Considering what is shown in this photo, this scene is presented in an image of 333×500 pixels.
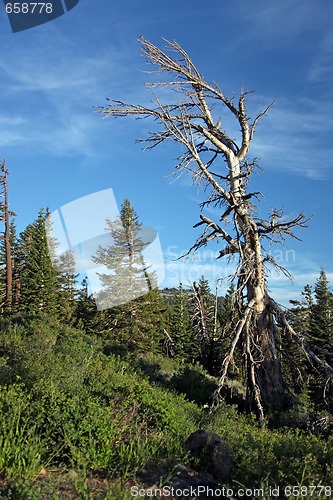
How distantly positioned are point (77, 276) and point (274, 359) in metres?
46.0

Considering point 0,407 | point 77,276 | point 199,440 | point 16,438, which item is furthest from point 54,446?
point 77,276

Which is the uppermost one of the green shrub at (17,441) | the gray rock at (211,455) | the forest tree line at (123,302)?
the forest tree line at (123,302)

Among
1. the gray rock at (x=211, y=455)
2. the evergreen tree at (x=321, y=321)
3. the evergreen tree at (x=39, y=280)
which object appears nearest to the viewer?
the gray rock at (x=211, y=455)

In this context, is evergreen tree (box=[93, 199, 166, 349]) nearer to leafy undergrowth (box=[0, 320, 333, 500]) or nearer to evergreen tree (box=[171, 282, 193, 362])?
evergreen tree (box=[171, 282, 193, 362])

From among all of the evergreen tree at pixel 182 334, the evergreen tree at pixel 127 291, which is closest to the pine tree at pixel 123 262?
the evergreen tree at pixel 127 291

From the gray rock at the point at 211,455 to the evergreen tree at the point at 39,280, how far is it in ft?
128

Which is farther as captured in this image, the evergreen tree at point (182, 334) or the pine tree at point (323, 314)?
the evergreen tree at point (182, 334)

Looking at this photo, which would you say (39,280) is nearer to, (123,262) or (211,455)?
(123,262)

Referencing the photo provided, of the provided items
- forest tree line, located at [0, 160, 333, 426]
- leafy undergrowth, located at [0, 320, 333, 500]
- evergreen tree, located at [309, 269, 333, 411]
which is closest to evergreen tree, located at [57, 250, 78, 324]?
forest tree line, located at [0, 160, 333, 426]

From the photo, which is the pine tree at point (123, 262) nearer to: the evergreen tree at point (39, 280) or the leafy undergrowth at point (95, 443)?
the evergreen tree at point (39, 280)

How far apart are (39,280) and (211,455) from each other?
139 feet

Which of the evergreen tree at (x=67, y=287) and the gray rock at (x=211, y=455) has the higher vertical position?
the evergreen tree at (x=67, y=287)

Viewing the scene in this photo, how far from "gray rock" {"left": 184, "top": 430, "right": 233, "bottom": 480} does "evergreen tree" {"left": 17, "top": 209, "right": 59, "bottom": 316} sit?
128ft

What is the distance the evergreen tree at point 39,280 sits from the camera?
144 feet
